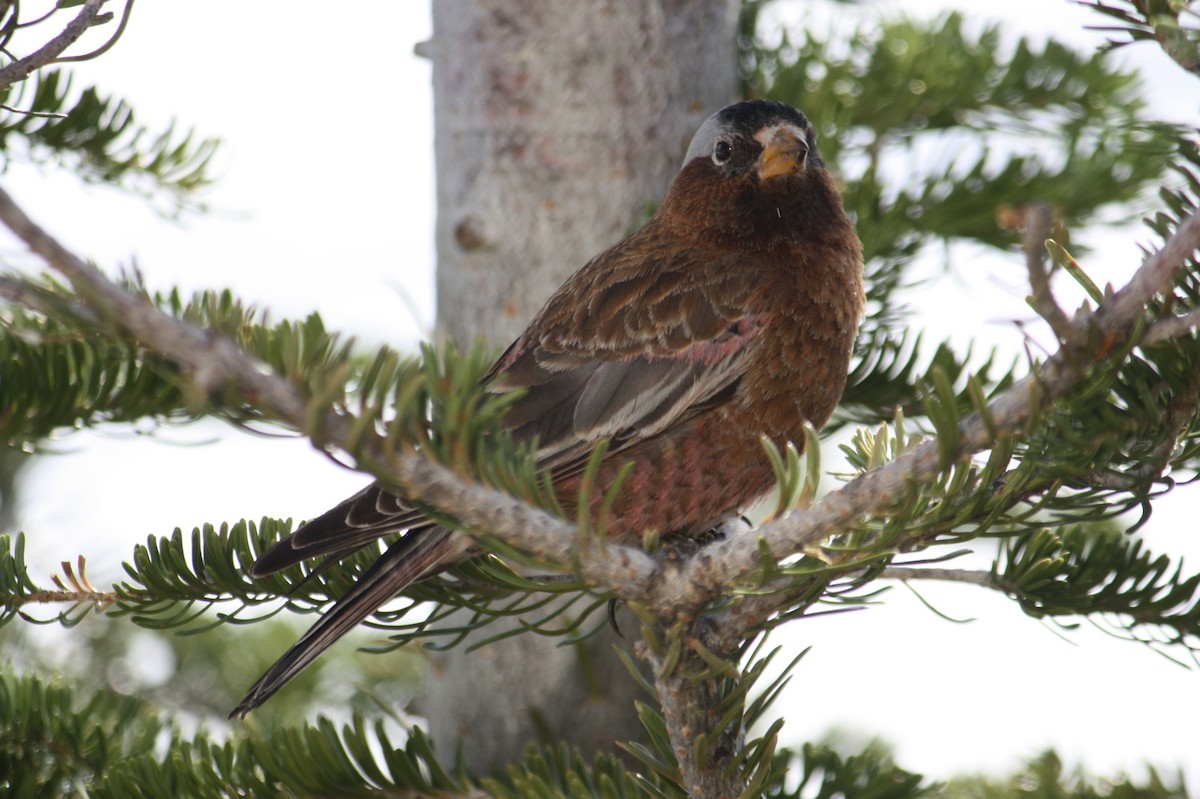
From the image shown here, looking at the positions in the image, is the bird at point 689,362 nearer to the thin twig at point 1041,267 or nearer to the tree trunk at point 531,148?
the tree trunk at point 531,148

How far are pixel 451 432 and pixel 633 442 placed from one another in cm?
132

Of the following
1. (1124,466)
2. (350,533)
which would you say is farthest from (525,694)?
(1124,466)

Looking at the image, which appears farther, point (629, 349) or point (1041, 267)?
point (629, 349)

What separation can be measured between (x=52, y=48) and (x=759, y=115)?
5.88 ft

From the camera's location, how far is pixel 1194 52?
4.41 feet

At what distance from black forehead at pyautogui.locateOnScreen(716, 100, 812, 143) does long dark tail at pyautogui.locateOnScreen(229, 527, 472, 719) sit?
50.3 inches

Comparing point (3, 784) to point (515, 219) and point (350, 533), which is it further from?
point (515, 219)

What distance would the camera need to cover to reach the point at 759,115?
2.80 meters

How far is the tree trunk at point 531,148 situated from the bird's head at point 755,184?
5.8 inches

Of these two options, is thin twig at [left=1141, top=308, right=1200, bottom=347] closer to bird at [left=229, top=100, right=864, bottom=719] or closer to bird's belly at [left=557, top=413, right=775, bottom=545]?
bird at [left=229, top=100, right=864, bottom=719]

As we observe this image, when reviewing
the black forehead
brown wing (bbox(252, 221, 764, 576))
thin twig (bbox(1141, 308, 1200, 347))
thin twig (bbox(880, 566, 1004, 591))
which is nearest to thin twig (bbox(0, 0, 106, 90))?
brown wing (bbox(252, 221, 764, 576))

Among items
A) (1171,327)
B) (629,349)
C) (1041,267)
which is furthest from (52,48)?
(629,349)

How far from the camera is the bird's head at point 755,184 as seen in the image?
280 centimetres

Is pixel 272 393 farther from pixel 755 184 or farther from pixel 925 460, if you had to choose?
pixel 755 184
